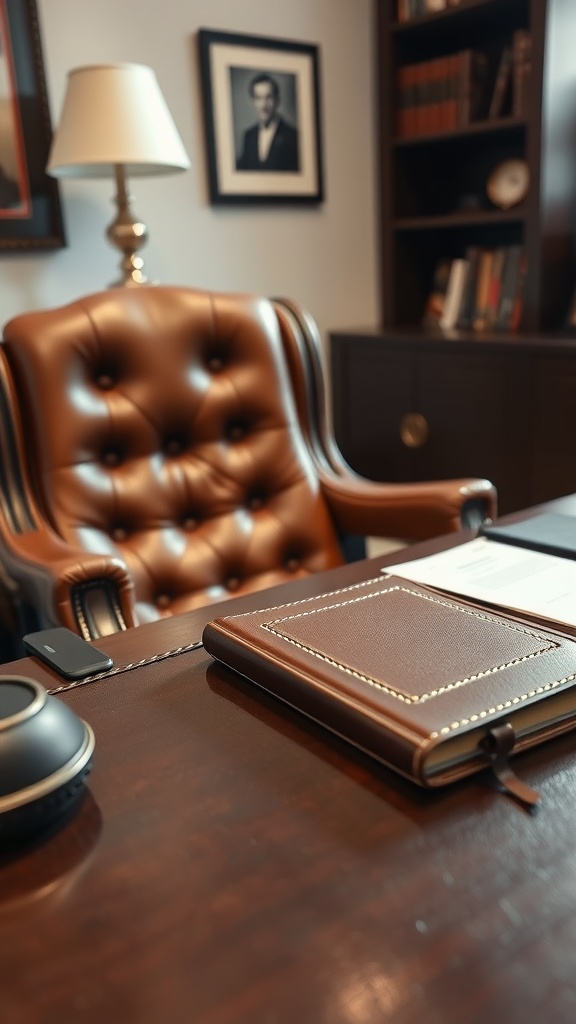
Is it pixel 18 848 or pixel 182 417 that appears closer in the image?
pixel 18 848

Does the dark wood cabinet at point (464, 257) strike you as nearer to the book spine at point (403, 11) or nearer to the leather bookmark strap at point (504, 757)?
the book spine at point (403, 11)

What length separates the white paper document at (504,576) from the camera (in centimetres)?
92

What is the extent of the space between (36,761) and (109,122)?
66.5 inches

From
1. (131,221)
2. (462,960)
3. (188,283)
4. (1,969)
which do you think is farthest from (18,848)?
(188,283)

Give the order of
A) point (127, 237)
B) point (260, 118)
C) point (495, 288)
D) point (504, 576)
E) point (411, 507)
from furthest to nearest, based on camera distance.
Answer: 1. point (495, 288)
2. point (260, 118)
3. point (127, 237)
4. point (411, 507)
5. point (504, 576)

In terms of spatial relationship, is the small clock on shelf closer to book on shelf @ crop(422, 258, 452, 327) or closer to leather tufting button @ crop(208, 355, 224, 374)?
book on shelf @ crop(422, 258, 452, 327)

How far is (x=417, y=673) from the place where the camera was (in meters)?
0.71

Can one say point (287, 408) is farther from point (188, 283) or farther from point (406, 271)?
point (406, 271)

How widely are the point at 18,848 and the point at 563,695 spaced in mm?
423

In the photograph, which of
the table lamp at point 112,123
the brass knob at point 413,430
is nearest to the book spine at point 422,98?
the brass knob at point 413,430

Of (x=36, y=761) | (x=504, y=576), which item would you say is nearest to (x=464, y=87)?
(x=504, y=576)

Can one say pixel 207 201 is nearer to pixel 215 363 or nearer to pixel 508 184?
pixel 508 184

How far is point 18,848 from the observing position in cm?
60

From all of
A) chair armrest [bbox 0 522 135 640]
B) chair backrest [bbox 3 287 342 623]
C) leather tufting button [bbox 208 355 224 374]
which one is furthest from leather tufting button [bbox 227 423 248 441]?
chair armrest [bbox 0 522 135 640]
